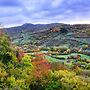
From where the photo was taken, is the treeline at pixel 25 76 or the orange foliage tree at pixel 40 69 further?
the orange foliage tree at pixel 40 69

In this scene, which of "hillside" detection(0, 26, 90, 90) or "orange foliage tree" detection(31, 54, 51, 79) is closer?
"hillside" detection(0, 26, 90, 90)

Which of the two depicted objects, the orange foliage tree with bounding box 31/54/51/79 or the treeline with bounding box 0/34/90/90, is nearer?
the treeline with bounding box 0/34/90/90

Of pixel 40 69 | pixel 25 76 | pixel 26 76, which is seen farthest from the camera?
pixel 40 69

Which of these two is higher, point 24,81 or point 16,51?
point 16,51

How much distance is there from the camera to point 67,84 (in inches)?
3514

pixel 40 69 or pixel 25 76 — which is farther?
pixel 40 69

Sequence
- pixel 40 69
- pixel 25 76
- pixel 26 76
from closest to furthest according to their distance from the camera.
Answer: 1. pixel 25 76
2. pixel 26 76
3. pixel 40 69

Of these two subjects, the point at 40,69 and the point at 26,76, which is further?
the point at 40,69

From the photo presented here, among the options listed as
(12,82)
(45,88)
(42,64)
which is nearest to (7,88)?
(12,82)

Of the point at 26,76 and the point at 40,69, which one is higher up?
the point at 26,76

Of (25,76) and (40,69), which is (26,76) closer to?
(25,76)

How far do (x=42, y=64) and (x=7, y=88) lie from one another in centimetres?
3521

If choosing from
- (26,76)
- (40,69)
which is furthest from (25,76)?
(40,69)

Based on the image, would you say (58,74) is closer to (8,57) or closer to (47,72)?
(47,72)
